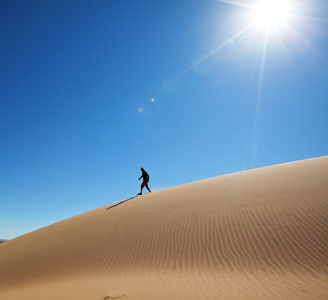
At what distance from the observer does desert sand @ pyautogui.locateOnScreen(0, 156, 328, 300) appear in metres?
3.91

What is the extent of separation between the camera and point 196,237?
6105 millimetres

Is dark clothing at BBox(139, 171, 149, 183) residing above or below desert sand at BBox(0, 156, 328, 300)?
above

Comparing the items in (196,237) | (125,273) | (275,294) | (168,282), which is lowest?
(275,294)

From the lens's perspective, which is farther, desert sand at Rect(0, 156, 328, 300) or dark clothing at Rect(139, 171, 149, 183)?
dark clothing at Rect(139, 171, 149, 183)

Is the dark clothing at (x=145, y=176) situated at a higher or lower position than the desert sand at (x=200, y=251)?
higher

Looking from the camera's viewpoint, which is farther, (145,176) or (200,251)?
(145,176)

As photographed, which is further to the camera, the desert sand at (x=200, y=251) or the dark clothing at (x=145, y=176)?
the dark clothing at (x=145, y=176)

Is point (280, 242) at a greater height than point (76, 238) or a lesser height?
lesser

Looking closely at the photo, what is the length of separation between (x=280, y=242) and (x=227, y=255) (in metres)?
1.36

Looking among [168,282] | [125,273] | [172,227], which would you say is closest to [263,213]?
[172,227]

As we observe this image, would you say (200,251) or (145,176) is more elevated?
(145,176)

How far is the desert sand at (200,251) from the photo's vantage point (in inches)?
154

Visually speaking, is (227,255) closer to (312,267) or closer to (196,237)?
(196,237)

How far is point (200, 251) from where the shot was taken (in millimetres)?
5496
